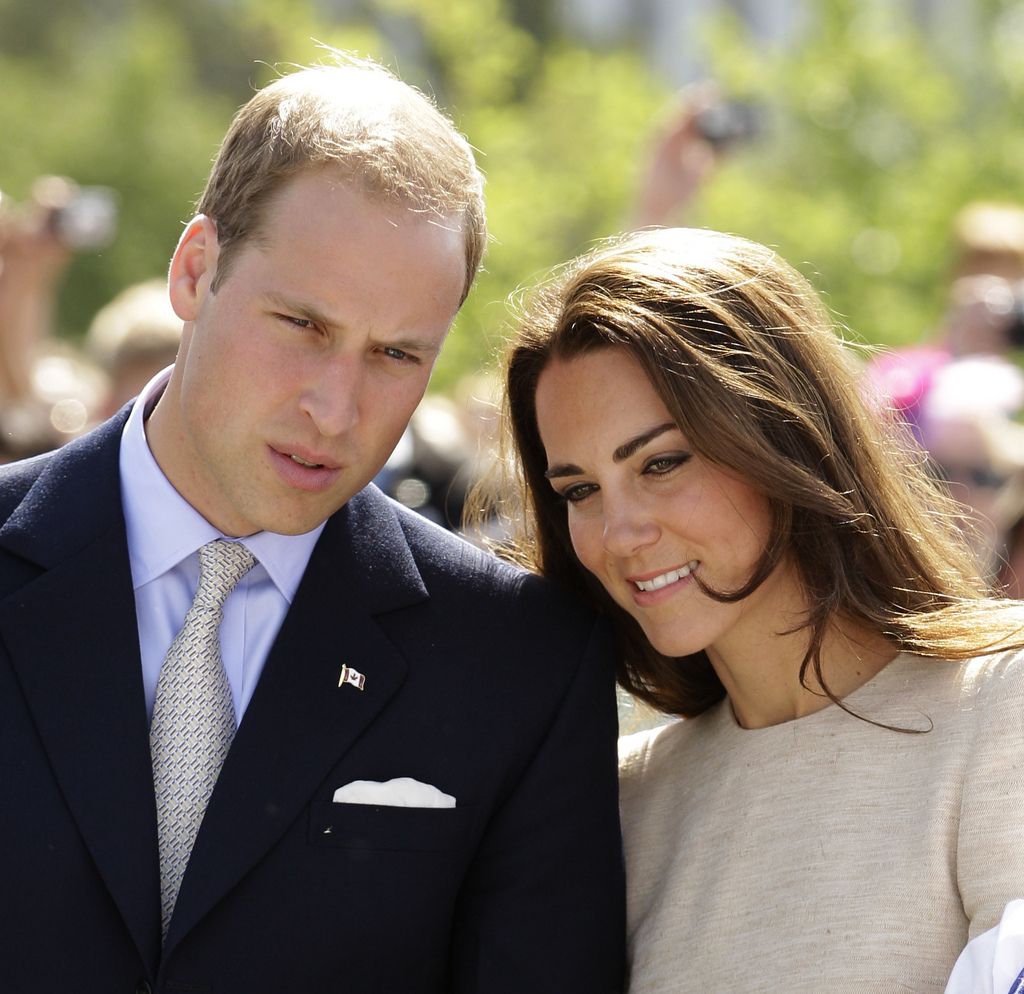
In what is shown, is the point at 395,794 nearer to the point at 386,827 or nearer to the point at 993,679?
the point at 386,827

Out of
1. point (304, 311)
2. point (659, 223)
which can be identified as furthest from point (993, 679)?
point (659, 223)

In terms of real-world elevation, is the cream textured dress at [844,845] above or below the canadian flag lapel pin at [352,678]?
below

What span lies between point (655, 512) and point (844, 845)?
1.93 feet

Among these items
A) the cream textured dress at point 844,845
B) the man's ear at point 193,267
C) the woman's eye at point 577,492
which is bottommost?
the cream textured dress at point 844,845

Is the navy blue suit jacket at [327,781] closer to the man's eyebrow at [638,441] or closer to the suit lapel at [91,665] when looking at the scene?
the suit lapel at [91,665]

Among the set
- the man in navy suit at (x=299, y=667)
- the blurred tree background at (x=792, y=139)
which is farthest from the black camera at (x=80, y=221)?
the man in navy suit at (x=299, y=667)

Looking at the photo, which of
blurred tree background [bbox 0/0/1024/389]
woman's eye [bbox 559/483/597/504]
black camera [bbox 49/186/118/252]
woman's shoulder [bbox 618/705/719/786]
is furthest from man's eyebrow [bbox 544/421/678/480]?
blurred tree background [bbox 0/0/1024/389]

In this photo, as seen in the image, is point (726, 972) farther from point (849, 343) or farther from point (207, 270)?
point (207, 270)

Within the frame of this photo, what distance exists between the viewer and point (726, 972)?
2441 millimetres

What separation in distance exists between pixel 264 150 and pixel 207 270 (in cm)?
20

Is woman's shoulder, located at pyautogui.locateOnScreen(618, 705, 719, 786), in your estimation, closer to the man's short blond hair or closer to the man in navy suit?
the man in navy suit

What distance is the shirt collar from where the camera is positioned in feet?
7.79

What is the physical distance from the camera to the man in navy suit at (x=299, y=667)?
2174mm

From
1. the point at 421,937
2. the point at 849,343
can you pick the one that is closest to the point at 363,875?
the point at 421,937
